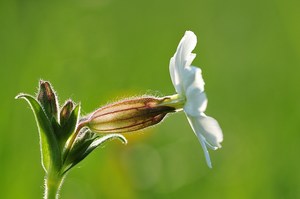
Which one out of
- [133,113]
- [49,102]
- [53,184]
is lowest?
[53,184]

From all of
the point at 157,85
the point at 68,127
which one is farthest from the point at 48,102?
the point at 157,85

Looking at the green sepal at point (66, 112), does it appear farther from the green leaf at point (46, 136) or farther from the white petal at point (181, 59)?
the white petal at point (181, 59)

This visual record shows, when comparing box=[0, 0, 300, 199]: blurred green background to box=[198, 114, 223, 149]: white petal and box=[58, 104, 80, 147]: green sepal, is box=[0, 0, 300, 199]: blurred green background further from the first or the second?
box=[198, 114, 223, 149]: white petal

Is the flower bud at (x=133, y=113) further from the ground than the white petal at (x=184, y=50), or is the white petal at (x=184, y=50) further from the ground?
the white petal at (x=184, y=50)

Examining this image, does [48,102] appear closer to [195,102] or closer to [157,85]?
[195,102]

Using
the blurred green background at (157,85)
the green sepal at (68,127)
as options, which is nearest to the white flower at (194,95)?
the green sepal at (68,127)

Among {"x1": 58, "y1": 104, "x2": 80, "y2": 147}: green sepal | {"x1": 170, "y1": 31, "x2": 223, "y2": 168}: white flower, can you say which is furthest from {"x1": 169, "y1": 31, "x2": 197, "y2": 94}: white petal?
{"x1": 58, "y1": 104, "x2": 80, "y2": 147}: green sepal

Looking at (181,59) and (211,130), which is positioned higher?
(181,59)
